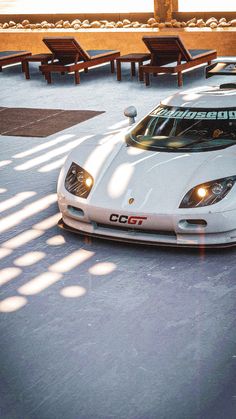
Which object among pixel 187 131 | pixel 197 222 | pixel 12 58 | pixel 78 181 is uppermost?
pixel 187 131

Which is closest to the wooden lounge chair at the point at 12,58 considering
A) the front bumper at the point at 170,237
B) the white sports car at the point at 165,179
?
the white sports car at the point at 165,179

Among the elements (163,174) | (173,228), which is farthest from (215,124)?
(173,228)

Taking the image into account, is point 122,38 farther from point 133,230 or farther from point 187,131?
point 133,230

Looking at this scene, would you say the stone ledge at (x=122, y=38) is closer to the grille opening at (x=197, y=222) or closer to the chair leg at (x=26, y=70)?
the chair leg at (x=26, y=70)

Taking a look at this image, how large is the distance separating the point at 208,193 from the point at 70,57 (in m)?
10.5

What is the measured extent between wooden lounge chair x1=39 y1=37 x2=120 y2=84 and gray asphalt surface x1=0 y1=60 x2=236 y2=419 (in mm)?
7971

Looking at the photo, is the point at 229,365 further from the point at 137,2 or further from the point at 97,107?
the point at 137,2

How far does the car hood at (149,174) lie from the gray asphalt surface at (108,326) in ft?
1.39

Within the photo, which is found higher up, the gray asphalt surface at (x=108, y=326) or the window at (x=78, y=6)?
the window at (x=78, y=6)

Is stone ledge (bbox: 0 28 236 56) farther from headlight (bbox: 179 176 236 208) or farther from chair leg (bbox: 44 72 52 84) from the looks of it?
headlight (bbox: 179 176 236 208)

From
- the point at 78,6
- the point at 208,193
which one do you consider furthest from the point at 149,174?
the point at 78,6

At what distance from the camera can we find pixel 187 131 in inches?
269

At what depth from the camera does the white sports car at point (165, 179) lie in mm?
5922

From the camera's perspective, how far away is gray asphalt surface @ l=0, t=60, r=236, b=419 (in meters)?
4.09
